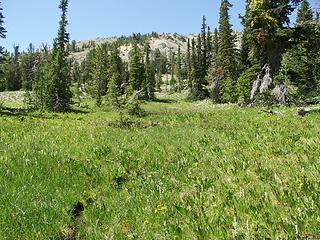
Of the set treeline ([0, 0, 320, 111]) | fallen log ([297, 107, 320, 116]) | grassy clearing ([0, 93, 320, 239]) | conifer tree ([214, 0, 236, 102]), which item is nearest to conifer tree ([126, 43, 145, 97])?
treeline ([0, 0, 320, 111])

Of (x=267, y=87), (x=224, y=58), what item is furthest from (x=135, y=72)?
(x=267, y=87)

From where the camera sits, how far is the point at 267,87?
34844 millimetres

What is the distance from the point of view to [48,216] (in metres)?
5.91

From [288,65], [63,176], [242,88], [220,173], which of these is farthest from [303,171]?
[242,88]

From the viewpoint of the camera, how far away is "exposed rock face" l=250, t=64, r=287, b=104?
31.5 m

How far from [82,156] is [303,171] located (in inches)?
224

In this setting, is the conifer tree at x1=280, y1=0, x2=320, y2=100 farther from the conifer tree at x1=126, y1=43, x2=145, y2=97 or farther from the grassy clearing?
Answer: the conifer tree at x1=126, y1=43, x2=145, y2=97

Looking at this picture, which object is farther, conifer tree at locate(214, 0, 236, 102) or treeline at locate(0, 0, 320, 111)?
conifer tree at locate(214, 0, 236, 102)

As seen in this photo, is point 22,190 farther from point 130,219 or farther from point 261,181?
point 261,181

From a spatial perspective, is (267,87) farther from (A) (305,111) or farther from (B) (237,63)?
(B) (237,63)

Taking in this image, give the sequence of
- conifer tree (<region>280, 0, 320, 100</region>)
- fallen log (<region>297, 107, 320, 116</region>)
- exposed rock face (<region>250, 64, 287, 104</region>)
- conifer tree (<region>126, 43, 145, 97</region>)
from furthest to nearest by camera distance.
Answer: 1. conifer tree (<region>126, 43, 145, 97</region>)
2. conifer tree (<region>280, 0, 320, 100</region>)
3. exposed rock face (<region>250, 64, 287, 104</region>)
4. fallen log (<region>297, 107, 320, 116</region>)

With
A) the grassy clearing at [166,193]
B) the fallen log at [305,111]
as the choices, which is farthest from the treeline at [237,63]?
the grassy clearing at [166,193]

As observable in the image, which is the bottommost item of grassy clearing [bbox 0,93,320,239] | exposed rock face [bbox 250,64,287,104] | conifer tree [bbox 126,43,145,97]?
grassy clearing [bbox 0,93,320,239]

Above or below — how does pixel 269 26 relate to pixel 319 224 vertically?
above
